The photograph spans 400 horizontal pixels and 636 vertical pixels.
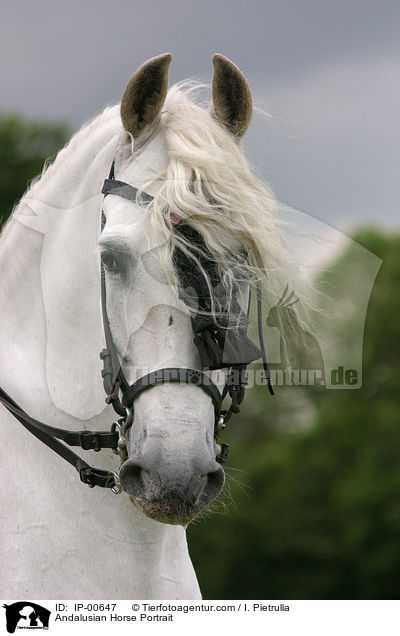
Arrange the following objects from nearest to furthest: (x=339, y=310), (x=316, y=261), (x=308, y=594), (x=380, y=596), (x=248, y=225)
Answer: (x=248, y=225) → (x=316, y=261) → (x=339, y=310) → (x=380, y=596) → (x=308, y=594)

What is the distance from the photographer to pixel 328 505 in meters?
29.4

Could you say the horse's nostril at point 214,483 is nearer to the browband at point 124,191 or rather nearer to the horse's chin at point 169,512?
the horse's chin at point 169,512

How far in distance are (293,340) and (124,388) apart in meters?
0.86

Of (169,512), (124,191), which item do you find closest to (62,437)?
(169,512)

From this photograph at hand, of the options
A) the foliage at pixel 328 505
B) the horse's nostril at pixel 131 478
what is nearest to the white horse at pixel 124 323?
the horse's nostril at pixel 131 478

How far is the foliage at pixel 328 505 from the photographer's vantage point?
90.2 ft

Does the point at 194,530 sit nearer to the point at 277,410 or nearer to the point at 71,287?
the point at 277,410

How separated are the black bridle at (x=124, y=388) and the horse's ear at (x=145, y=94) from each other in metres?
0.23

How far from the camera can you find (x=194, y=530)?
90.5 feet

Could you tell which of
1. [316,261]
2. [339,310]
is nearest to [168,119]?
[316,261]

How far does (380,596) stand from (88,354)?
85.8 ft

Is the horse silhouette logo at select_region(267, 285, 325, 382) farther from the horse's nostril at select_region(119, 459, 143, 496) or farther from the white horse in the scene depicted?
the horse's nostril at select_region(119, 459, 143, 496)
